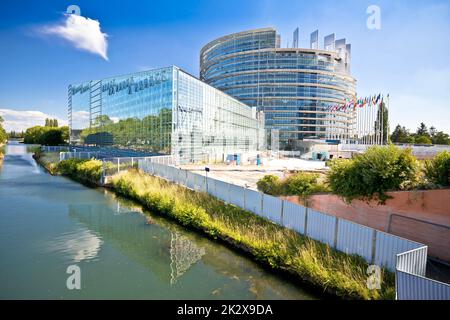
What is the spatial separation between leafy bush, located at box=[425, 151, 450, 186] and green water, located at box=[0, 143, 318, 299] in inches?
239

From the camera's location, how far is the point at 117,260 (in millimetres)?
10922

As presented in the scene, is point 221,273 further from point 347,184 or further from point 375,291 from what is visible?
point 347,184

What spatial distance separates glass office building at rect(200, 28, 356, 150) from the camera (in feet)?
301

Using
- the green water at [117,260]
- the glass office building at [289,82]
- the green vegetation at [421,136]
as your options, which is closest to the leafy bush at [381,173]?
the green water at [117,260]

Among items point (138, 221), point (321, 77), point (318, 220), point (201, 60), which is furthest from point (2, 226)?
point (201, 60)

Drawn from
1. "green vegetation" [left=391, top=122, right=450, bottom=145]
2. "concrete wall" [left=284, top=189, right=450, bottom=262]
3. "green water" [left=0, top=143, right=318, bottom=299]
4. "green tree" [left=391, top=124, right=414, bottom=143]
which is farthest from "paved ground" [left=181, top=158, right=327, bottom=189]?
"green tree" [left=391, top=124, right=414, bottom=143]

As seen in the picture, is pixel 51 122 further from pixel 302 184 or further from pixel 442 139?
pixel 302 184

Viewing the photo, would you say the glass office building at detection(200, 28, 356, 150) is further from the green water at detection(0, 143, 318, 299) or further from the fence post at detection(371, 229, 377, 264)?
the fence post at detection(371, 229, 377, 264)

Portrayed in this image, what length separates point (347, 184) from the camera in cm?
1108

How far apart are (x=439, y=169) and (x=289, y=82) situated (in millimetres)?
86979

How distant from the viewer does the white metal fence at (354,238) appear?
6.27 meters

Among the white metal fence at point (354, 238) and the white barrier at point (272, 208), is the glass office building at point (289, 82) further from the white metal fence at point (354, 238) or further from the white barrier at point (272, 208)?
the white barrier at point (272, 208)

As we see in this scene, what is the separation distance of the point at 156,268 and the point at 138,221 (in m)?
6.11
